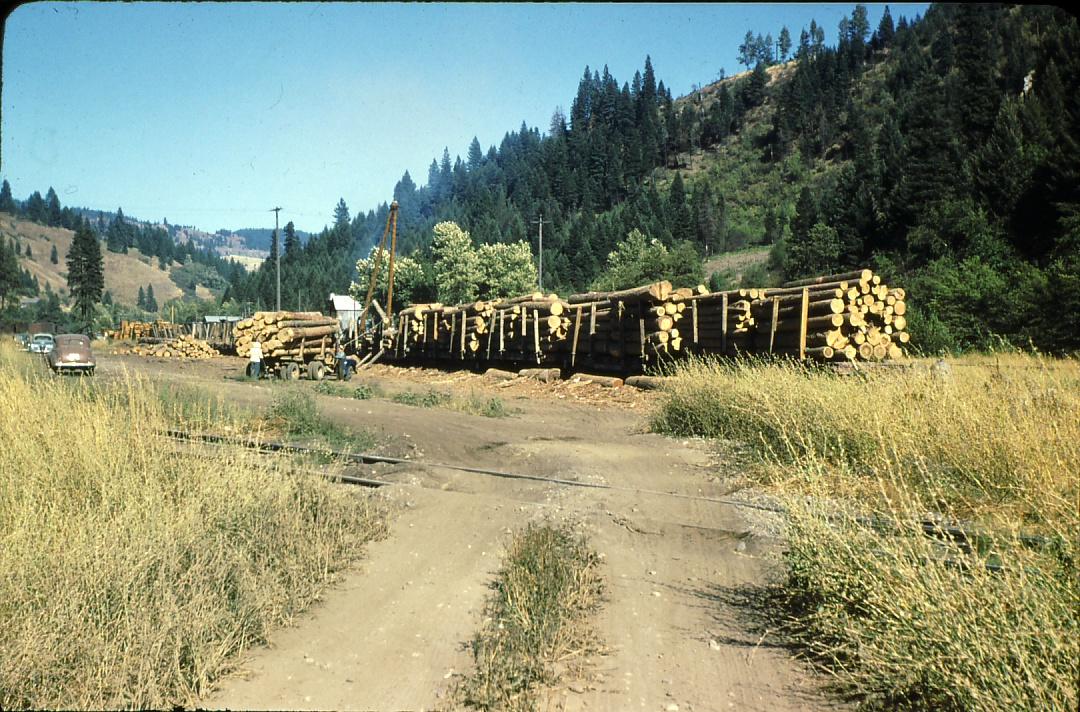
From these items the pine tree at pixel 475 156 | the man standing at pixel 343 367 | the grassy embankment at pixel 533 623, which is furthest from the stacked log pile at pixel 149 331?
the pine tree at pixel 475 156

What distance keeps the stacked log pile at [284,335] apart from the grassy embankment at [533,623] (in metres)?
20.1

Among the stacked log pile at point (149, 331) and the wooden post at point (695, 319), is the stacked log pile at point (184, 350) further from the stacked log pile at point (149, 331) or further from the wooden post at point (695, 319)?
the wooden post at point (695, 319)

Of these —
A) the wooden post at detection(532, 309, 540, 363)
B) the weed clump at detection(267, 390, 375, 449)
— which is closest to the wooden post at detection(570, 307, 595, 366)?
the wooden post at detection(532, 309, 540, 363)

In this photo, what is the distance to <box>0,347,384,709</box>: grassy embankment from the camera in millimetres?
3693

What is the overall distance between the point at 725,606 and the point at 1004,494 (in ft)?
8.46

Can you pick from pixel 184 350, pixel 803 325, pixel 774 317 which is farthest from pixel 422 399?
pixel 184 350

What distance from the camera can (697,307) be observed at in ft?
54.2

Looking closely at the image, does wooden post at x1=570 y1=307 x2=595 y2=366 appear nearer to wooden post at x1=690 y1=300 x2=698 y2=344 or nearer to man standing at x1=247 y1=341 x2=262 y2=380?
wooden post at x1=690 y1=300 x2=698 y2=344

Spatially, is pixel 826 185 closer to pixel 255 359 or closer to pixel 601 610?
pixel 255 359

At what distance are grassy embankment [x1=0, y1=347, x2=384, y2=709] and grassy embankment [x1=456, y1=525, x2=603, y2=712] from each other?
1.34 meters

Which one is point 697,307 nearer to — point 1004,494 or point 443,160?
point 1004,494

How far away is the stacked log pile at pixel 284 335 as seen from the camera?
2416 cm

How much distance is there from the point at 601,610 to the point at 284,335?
21268mm

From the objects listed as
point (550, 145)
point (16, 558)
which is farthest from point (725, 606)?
point (550, 145)
